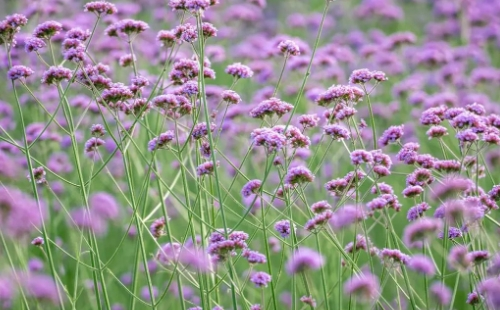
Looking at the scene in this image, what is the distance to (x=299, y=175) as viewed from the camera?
8.36 feet

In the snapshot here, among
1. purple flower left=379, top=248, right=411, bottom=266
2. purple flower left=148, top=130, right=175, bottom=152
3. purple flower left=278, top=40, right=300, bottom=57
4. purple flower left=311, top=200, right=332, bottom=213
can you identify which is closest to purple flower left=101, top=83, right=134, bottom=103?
purple flower left=148, top=130, right=175, bottom=152

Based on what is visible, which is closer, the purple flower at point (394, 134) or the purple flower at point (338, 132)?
the purple flower at point (338, 132)

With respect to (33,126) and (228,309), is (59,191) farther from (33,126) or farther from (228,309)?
(228,309)

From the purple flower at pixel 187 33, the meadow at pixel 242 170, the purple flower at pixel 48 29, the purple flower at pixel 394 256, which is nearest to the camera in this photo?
the purple flower at pixel 394 256

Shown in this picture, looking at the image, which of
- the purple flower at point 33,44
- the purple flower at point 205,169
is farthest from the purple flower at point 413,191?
the purple flower at point 33,44

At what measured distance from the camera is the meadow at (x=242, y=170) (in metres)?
2.54

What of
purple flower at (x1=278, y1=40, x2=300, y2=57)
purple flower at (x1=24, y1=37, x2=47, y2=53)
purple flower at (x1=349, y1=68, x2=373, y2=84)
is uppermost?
purple flower at (x1=278, y1=40, x2=300, y2=57)

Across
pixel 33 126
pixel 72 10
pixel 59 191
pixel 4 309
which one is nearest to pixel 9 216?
pixel 4 309

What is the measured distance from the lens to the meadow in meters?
2.54

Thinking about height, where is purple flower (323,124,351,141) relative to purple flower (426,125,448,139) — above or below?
below

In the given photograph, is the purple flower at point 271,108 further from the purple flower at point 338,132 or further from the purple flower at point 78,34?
the purple flower at point 78,34

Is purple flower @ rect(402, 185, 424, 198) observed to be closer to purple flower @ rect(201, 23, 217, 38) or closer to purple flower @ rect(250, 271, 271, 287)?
purple flower @ rect(250, 271, 271, 287)

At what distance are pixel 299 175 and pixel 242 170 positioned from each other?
3109 millimetres

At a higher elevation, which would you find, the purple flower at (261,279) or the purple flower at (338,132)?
the purple flower at (338,132)
